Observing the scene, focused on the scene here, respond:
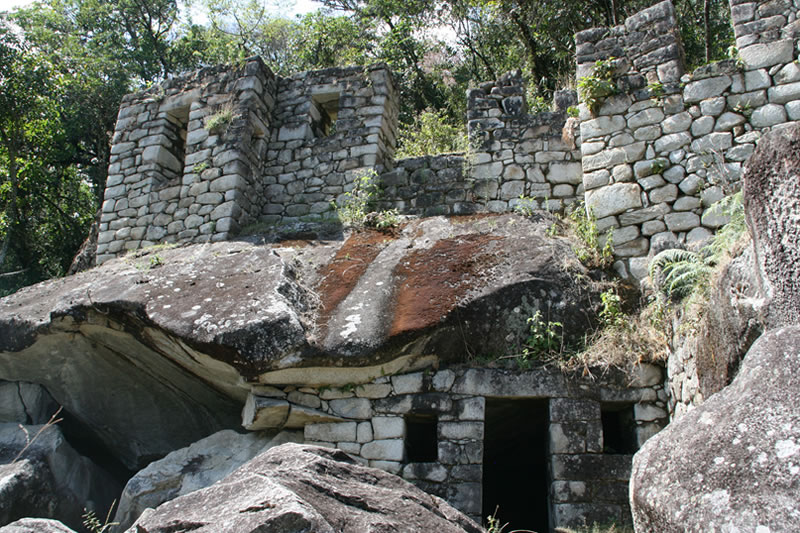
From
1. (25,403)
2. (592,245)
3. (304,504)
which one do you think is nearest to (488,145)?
(592,245)

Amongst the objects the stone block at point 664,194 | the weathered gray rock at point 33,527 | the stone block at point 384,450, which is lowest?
the weathered gray rock at point 33,527

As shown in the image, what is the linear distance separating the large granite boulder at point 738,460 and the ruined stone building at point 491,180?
227cm

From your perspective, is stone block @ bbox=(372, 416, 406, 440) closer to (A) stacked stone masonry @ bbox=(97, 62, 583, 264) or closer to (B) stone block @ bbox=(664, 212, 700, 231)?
(A) stacked stone masonry @ bbox=(97, 62, 583, 264)

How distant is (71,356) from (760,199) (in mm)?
6847

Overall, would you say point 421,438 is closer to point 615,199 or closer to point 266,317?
point 266,317

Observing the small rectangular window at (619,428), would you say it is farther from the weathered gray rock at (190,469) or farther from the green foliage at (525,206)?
the weathered gray rock at (190,469)

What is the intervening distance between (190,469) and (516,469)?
11.5 feet

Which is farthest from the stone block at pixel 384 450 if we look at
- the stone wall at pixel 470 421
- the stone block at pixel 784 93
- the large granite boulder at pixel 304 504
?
the stone block at pixel 784 93

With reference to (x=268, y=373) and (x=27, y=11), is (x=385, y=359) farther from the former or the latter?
(x=27, y=11)

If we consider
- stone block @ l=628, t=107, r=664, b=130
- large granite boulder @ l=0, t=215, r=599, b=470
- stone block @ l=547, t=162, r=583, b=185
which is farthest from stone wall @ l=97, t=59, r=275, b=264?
stone block @ l=628, t=107, r=664, b=130

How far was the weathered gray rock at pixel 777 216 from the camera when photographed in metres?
3.06

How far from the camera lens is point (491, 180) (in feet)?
26.2

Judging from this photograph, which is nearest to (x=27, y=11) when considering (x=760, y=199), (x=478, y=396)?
(x=478, y=396)

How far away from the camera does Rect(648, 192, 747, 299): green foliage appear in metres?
4.86
